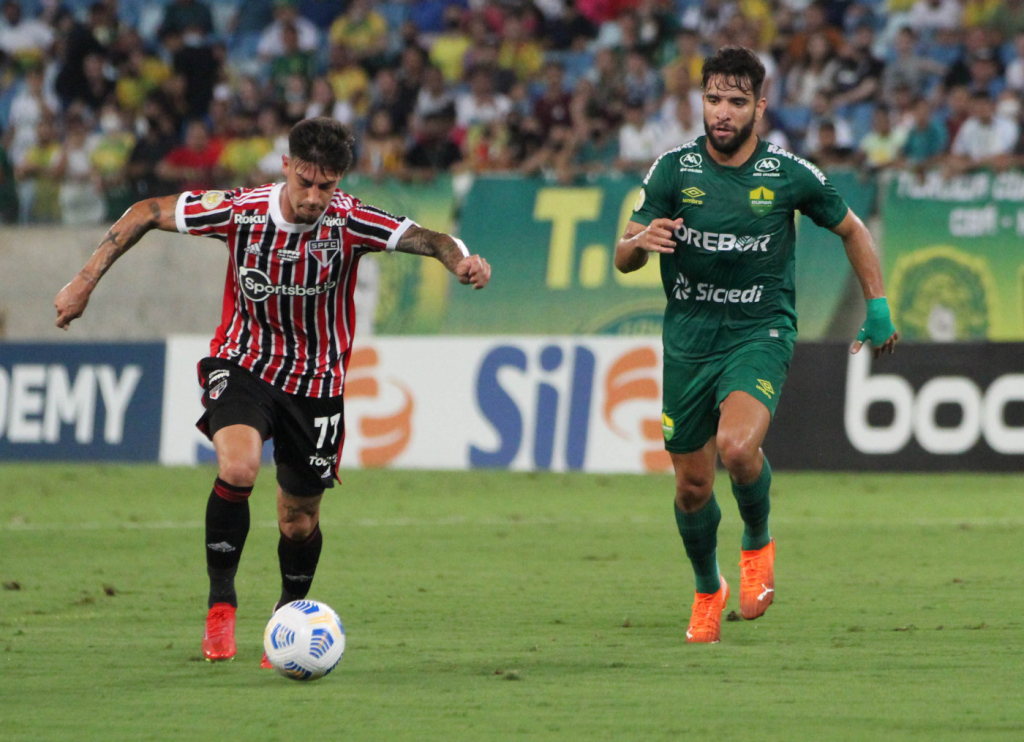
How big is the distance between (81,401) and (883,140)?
26.9ft

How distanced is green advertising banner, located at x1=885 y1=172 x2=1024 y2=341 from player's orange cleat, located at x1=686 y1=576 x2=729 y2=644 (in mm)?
8917

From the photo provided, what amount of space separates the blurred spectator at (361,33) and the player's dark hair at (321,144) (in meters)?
14.1

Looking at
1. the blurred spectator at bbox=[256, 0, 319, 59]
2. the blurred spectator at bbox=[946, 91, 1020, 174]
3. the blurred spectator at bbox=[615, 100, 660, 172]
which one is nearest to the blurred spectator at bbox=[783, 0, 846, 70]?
the blurred spectator at bbox=[615, 100, 660, 172]

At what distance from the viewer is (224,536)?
242 inches

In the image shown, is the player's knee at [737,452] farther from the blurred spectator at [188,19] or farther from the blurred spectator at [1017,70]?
the blurred spectator at [188,19]

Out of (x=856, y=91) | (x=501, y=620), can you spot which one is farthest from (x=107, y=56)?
(x=501, y=620)

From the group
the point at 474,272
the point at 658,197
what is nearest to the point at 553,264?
the point at 658,197

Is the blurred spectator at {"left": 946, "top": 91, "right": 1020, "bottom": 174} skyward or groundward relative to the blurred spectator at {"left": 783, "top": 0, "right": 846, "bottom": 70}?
groundward

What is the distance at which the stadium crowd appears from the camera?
16.5 m

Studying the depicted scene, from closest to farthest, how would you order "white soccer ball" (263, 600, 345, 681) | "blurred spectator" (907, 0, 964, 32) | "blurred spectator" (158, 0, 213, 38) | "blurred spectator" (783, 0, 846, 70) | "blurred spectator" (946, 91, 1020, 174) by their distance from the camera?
"white soccer ball" (263, 600, 345, 681) < "blurred spectator" (946, 91, 1020, 174) < "blurred spectator" (783, 0, 846, 70) < "blurred spectator" (907, 0, 964, 32) < "blurred spectator" (158, 0, 213, 38)

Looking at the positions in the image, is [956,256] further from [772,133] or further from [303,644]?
[303,644]

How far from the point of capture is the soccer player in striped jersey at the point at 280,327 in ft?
20.1

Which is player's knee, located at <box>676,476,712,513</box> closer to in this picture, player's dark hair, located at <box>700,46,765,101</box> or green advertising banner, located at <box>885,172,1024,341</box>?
player's dark hair, located at <box>700,46,765,101</box>

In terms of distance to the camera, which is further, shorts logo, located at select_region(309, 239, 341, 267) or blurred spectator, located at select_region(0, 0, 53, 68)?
blurred spectator, located at select_region(0, 0, 53, 68)
